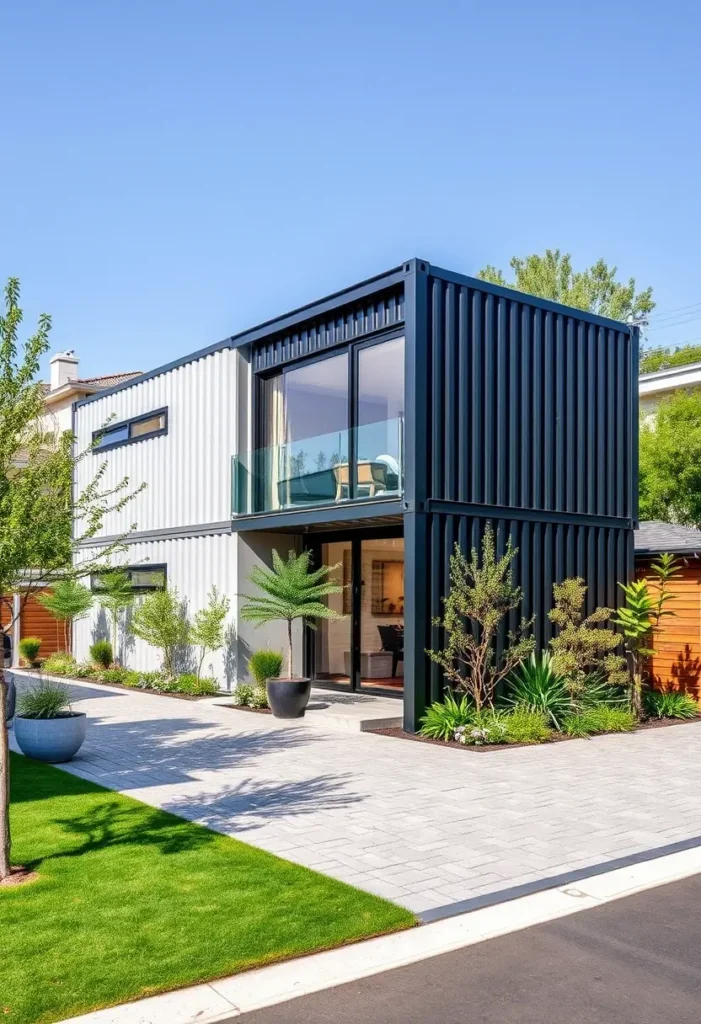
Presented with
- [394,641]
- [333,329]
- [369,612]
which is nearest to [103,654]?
[369,612]

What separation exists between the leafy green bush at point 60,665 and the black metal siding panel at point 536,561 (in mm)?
10331

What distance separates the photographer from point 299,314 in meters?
14.3

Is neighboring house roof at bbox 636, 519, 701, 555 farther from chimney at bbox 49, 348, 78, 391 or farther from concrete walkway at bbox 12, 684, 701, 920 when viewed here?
chimney at bbox 49, 348, 78, 391

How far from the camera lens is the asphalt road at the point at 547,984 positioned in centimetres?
388

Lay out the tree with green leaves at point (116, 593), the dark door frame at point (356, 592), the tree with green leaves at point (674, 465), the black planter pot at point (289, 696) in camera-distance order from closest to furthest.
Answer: the black planter pot at point (289, 696) < the dark door frame at point (356, 592) < the tree with green leaves at point (116, 593) < the tree with green leaves at point (674, 465)

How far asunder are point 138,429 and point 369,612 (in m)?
6.81

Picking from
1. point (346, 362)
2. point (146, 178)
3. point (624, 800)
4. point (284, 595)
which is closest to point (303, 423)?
point (346, 362)

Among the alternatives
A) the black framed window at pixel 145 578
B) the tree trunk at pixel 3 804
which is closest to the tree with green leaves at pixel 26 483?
the tree trunk at pixel 3 804

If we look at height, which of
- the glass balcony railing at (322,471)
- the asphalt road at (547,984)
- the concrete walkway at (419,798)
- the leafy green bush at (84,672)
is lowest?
the leafy green bush at (84,672)

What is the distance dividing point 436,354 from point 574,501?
3.39m

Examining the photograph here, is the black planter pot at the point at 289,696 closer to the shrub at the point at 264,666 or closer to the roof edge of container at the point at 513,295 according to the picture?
the shrub at the point at 264,666

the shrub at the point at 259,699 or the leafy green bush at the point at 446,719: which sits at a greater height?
the leafy green bush at the point at 446,719

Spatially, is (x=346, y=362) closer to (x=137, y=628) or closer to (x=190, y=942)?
(x=137, y=628)

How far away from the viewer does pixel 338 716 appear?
12.2m
